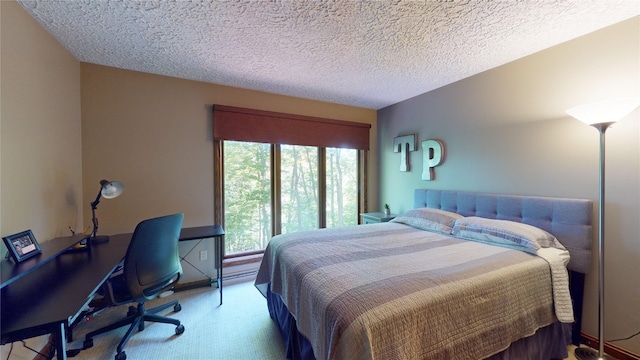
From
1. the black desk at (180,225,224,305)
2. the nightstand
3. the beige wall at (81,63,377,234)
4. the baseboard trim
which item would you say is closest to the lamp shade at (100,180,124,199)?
the beige wall at (81,63,377,234)

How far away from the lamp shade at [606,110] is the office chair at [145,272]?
3071 mm

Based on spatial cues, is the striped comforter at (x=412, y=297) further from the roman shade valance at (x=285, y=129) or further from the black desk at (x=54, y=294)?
the roman shade valance at (x=285, y=129)

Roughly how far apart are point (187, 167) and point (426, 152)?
9.83ft

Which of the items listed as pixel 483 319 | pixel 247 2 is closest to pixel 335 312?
pixel 483 319

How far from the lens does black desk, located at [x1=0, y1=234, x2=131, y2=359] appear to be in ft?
3.29

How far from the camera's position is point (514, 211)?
7.44ft

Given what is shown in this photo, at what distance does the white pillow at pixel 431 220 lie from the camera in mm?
2457


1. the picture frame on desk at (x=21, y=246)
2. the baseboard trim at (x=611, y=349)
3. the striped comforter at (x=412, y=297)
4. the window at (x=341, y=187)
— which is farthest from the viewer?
the window at (x=341, y=187)

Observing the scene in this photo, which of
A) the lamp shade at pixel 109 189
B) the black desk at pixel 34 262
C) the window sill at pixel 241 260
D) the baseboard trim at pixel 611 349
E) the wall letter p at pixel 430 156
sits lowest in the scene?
the baseboard trim at pixel 611 349

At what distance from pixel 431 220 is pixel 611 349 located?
1.50 m

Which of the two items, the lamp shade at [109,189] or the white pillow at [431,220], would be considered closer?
the lamp shade at [109,189]

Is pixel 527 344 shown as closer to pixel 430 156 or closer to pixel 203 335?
pixel 430 156

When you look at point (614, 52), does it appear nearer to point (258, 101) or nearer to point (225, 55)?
point (225, 55)

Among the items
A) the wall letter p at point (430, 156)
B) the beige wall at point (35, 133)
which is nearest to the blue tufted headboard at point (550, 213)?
the wall letter p at point (430, 156)
